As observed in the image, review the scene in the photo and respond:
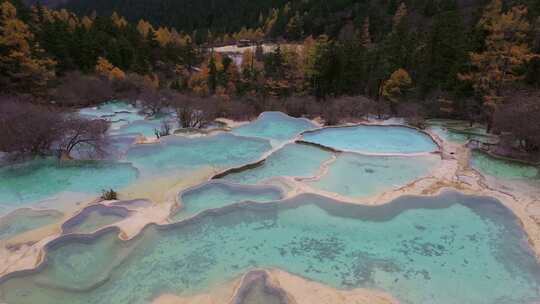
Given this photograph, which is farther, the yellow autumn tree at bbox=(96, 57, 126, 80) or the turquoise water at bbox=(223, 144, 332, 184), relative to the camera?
the yellow autumn tree at bbox=(96, 57, 126, 80)

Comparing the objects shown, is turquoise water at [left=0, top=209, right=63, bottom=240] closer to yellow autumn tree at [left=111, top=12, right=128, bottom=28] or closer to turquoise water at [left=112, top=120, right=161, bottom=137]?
turquoise water at [left=112, top=120, right=161, bottom=137]

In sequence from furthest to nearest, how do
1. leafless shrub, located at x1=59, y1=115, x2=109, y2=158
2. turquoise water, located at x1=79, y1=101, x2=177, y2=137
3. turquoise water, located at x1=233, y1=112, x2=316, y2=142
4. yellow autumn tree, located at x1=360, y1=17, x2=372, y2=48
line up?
yellow autumn tree, located at x1=360, y1=17, x2=372, y2=48
turquoise water, located at x1=79, y1=101, x2=177, y2=137
turquoise water, located at x1=233, y1=112, x2=316, y2=142
leafless shrub, located at x1=59, y1=115, x2=109, y2=158

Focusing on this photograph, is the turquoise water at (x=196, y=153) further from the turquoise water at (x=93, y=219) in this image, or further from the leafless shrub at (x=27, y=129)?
the turquoise water at (x=93, y=219)

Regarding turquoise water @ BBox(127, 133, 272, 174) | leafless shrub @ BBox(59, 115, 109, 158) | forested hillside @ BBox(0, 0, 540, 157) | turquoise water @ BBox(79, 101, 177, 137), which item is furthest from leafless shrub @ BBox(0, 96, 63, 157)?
forested hillside @ BBox(0, 0, 540, 157)

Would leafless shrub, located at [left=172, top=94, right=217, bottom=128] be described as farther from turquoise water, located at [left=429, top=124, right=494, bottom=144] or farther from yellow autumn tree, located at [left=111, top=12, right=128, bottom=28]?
yellow autumn tree, located at [left=111, top=12, right=128, bottom=28]

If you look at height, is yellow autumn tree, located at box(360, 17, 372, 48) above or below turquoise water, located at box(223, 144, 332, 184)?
above

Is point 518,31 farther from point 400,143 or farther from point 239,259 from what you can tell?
point 239,259

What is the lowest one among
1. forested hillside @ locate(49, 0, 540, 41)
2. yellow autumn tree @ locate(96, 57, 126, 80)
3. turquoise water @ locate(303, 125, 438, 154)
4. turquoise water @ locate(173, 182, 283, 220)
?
turquoise water @ locate(173, 182, 283, 220)

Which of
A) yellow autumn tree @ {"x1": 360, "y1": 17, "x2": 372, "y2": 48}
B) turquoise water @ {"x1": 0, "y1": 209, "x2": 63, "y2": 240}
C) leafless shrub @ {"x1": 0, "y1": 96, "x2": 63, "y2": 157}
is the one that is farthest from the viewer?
yellow autumn tree @ {"x1": 360, "y1": 17, "x2": 372, "y2": 48}
